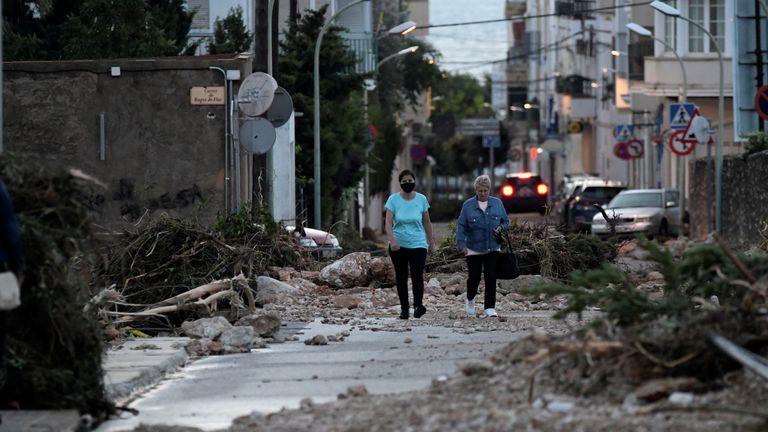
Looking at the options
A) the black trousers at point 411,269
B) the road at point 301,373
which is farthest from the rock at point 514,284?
the road at point 301,373

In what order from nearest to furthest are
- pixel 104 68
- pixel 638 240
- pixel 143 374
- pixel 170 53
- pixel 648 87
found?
1. pixel 638 240
2. pixel 143 374
3. pixel 104 68
4. pixel 170 53
5. pixel 648 87

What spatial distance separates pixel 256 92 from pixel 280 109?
3.08m

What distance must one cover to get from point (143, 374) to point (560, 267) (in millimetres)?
11826

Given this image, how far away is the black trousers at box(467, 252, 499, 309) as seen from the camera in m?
17.8

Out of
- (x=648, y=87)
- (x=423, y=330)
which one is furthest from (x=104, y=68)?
(x=648, y=87)

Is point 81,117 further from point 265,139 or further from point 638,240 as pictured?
point 638,240

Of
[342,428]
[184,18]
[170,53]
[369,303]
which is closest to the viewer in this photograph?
[342,428]

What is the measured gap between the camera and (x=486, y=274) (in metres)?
17.8

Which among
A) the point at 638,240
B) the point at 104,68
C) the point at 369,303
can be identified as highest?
the point at 104,68

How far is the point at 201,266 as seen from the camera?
18359 millimetres

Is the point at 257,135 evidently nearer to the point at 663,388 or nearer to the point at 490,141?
the point at 663,388

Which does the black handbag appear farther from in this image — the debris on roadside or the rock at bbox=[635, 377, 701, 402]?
the rock at bbox=[635, 377, 701, 402]

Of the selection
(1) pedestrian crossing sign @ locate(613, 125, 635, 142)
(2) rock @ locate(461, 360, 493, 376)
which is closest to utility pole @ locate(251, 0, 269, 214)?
(2) rock @ locate(461, 360, 493, 376)

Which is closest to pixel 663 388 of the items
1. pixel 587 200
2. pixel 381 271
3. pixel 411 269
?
pixel 411 269
